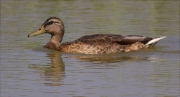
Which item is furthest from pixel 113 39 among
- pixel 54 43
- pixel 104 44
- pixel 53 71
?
pixel 53 71

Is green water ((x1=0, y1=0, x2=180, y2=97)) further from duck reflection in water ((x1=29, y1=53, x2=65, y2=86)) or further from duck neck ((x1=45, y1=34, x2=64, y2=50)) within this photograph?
duck neck ((x1=45, y1=34, x2=64, y2=50))

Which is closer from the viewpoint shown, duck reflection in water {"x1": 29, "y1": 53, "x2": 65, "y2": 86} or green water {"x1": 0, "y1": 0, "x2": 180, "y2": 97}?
green water {"x1": 0, "y1": 0, "x2": 180, "y2": 97}

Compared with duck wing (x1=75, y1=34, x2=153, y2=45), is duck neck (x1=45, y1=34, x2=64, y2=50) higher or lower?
lower

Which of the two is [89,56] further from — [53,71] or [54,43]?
[53,71]

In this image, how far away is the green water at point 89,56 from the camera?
11930 mm

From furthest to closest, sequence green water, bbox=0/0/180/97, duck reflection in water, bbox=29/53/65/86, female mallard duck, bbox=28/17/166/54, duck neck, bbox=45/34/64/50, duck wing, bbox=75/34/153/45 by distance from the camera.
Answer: duck neck, bbox=45/34/64/50
duck wing, bbox=75/34/153/45
female mallard duck, bbox=28/17/166/54
duck reflection in water, bbox=29/53/65/86
green water, bbox=0/0/180/97

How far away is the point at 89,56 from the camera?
1582cm

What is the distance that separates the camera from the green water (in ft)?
39.1

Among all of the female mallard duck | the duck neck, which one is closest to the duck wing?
the female mallard duck

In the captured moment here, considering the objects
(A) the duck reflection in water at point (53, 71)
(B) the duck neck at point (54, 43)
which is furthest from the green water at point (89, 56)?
(B) the duck neck at point (54, 43)

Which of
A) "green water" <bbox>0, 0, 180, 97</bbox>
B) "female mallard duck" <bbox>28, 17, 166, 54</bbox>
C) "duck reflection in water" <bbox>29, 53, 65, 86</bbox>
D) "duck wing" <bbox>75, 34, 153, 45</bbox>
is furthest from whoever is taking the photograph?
"duck wing" <bbox>75, 34, 153, 45</bbox>

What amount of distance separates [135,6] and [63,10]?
2.22 m

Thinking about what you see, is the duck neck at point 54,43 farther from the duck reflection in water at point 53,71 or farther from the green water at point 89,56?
the duck reflection in water at point 53,71

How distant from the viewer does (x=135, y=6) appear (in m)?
22.6
